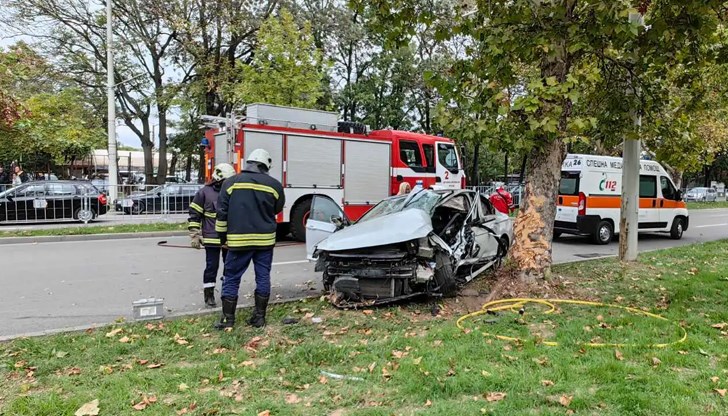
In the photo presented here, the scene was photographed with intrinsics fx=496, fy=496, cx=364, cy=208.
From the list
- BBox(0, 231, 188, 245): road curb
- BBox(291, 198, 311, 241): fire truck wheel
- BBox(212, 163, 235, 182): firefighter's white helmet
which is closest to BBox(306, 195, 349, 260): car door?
BBox(212, 163, 235, 182): firefighter's white helmet

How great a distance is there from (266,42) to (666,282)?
14.0m

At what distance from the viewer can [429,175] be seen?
1438 cm

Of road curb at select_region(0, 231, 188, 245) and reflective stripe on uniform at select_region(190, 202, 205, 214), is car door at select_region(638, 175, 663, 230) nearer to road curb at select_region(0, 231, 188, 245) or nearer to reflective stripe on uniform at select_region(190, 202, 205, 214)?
reflective stripe on uniform at select_region(190, 202, 205, 214)

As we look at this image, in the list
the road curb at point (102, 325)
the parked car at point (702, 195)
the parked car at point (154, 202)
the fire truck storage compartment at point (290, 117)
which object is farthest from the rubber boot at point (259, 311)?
the parked car at point (702, 195)

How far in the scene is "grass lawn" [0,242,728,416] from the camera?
11.1 feet

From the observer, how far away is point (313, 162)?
12.8 m

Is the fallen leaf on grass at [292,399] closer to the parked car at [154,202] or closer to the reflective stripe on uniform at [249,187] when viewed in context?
the reflective stripe on uniform at [249,187]

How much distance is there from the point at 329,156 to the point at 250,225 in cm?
810

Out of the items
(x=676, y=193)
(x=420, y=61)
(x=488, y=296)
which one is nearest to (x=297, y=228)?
(x=488, y=296)

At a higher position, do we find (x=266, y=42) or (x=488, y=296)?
(x=266, y=42)

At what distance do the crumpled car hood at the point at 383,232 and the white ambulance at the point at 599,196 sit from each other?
7.28 m

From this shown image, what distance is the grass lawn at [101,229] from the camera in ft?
42.0

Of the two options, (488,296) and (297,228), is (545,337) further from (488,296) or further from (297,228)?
(297,228)

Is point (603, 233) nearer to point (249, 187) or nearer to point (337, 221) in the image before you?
point (337, 221)
